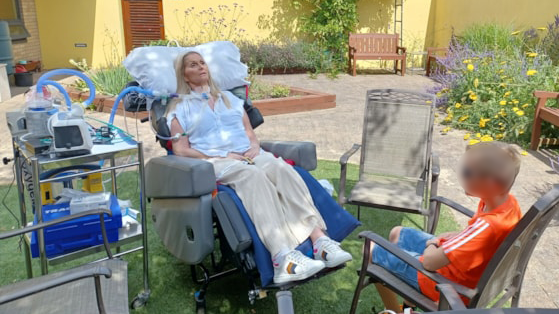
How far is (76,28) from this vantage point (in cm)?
1138

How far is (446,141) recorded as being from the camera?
6016 mm

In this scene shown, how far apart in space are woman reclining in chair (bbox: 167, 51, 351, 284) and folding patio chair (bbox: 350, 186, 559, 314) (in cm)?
34

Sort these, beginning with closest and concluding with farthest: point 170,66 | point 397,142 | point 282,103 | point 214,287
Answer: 1. point 214,287
2. point 170,66
3. point 397,142
4. point 282,103

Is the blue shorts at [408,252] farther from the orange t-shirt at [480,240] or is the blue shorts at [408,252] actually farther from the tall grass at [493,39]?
the tall grass at [493,39]

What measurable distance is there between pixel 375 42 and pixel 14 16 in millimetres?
7932

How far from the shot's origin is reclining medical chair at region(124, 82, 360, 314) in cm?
251

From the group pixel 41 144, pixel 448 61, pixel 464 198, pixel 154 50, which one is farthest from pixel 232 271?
pixel 448 61

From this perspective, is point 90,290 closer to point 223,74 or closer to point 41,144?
point 41,144

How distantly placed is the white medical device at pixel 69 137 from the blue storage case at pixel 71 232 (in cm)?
34

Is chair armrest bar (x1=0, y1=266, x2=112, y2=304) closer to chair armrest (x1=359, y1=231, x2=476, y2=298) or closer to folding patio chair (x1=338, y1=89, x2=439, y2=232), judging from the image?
chair armrest (x1=359, y1=231, x2=476, y2=298)

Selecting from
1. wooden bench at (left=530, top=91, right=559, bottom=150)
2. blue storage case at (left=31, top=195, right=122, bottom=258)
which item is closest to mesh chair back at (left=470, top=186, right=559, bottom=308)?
blue storage case at (left=31, top=195, right=122, bottom=258)

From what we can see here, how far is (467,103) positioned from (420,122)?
3368 mm

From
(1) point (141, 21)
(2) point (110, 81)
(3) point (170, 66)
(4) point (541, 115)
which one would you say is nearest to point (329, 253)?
(3) point (170, 66)

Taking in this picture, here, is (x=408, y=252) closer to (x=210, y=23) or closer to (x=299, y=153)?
(x=299, y=153)
